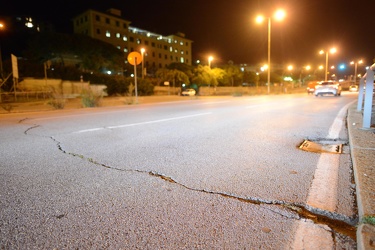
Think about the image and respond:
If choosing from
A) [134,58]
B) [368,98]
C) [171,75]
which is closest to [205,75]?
[171,75]

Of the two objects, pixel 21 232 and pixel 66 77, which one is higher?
pixel 66 77

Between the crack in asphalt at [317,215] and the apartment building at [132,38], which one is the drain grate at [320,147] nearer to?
the crack in asphalt at [317,215]

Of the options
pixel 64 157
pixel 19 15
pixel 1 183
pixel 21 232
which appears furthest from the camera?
pixel 19 15

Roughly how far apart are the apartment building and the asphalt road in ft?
191

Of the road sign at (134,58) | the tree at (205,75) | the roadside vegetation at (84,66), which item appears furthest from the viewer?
the tree at (205,75)

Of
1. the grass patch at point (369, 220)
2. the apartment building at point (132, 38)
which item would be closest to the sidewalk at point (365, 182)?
the grass patch at point (369, 220)

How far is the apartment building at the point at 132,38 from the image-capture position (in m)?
63.8

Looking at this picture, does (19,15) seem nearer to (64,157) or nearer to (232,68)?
(232,68)

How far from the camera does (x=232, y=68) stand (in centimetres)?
5556

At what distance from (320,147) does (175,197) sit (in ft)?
10.8

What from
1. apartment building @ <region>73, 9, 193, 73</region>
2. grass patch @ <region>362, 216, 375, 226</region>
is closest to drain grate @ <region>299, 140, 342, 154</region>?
grass patch @ <region>362, 216, 375, 226</region>

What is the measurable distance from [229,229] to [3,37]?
6233cm

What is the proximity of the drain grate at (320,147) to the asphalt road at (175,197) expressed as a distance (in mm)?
136

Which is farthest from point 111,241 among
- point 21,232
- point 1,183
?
point 1,183
